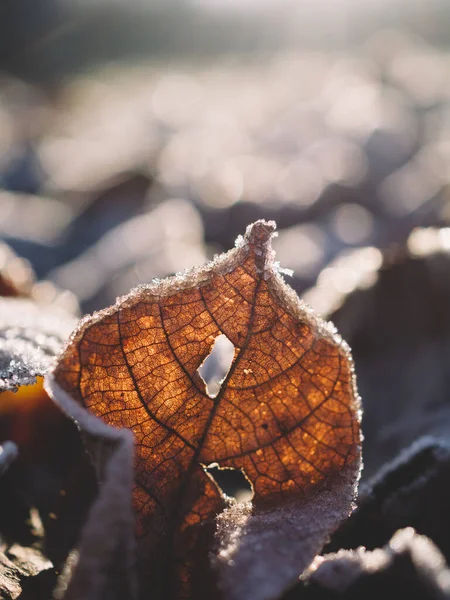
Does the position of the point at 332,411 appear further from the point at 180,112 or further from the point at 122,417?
the point at 180,112

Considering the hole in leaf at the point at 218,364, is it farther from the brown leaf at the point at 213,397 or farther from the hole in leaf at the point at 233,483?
the brown leaf at the point at 213,397

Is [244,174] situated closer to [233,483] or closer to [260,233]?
[233,483]

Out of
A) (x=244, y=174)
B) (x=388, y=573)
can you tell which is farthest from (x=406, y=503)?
(x=244, y=174)

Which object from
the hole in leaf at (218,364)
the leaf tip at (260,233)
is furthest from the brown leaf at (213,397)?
the hole in leaf at (218,364)

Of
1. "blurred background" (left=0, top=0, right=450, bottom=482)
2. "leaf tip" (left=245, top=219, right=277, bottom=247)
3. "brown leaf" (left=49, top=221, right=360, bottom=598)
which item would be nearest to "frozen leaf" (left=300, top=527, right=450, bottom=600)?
"brown leaf" (left=49, top=221, right=360, bottom=598)

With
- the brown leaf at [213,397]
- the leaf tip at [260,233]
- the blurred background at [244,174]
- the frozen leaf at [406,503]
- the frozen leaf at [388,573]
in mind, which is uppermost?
the blurred background at [244,174]
